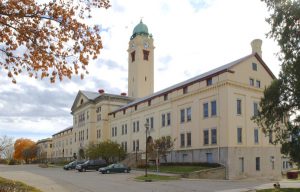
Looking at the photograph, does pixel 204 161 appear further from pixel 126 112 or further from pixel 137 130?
pixel 126 112

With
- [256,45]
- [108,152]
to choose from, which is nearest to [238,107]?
[256,45]

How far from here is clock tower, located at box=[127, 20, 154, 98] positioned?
89.0m

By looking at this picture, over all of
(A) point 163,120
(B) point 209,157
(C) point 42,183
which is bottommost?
(C) point 42,183

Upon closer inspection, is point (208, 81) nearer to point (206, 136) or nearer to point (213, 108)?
point (213, 108)

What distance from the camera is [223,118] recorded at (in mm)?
46000

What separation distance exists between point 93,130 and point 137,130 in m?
19.4

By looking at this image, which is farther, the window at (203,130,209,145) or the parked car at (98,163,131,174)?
the window at (203,130,209,145)

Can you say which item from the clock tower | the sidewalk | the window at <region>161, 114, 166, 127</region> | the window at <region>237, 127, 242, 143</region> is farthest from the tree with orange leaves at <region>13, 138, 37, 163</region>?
the window at <region>237, 127, 242, 143</region>

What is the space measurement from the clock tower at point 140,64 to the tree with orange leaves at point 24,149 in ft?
185

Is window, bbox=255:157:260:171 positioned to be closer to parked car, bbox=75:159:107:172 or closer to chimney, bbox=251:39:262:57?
chimney, bbox=251:39:262:57

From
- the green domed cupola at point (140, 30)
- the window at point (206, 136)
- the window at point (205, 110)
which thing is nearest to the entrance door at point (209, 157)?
the window at point (206, 136)

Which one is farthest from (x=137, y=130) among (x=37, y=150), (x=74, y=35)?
(x=37, y=150)

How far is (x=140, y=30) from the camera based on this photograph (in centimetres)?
9200

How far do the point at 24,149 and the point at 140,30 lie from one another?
213 ft
